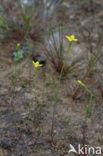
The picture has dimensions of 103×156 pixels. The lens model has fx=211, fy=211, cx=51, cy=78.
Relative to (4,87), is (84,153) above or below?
below

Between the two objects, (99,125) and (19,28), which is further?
(19,28)

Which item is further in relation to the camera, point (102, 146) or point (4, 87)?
point (4, 87)

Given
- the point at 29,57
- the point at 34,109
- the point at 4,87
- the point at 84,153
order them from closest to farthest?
the point at 84,153 < the point at 34,109 < the point at 4,87 < the point at 29,57

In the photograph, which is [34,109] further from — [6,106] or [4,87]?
[4,87]

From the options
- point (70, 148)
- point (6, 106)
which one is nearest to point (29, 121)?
point (6, 106)

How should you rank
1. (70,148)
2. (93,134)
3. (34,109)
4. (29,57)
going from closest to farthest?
(70,148) < (93,134) < (34,109) < (29,57)

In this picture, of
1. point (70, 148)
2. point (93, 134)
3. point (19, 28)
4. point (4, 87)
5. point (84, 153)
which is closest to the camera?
point (84, 153)

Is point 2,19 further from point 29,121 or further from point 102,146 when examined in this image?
point 102,146

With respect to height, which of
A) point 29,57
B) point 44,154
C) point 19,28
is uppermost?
point 19,28

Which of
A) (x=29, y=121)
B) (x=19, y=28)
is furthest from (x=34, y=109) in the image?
(x=19, y=28)
